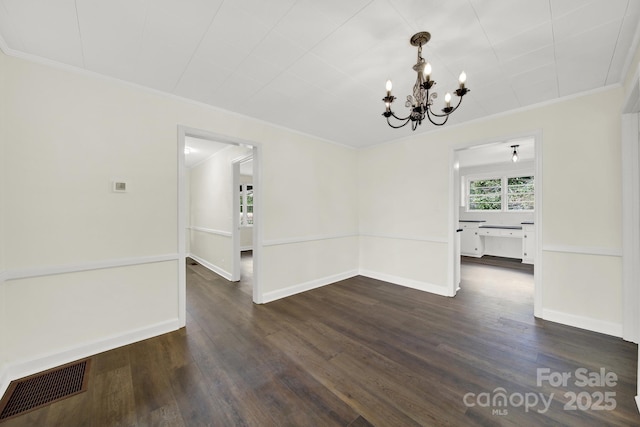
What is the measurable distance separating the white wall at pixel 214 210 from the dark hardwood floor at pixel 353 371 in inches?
69.2

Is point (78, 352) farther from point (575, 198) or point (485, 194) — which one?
point (485, 194)

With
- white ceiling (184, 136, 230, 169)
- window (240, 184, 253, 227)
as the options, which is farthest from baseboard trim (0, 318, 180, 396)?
window (240, 184, 253, 227)

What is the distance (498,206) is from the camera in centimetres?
711

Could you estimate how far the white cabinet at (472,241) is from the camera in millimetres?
6719

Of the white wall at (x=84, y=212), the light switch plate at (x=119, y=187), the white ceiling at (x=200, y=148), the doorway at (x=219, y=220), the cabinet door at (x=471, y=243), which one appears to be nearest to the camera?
the white wall at (x=84, y=212)

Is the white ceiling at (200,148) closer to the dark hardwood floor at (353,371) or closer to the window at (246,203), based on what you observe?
the window at (246,203)

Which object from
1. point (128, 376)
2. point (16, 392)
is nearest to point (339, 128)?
point (128, 376)

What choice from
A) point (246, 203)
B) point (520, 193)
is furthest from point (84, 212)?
point (520, 193)

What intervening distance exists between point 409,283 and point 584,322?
204 centimetres

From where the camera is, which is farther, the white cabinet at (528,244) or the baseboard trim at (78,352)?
the white cabinet at (528,244)

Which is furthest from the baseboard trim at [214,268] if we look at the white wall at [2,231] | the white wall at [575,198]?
the white wall at [575,198]

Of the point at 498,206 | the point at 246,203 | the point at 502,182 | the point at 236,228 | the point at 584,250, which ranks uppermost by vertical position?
the point at 502,182

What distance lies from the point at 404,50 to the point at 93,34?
2.32 meters

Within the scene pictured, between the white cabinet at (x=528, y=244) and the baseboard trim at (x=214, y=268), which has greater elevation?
the white cabinet at (x=528, y=244)
